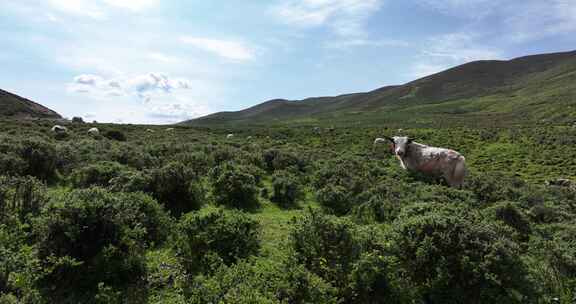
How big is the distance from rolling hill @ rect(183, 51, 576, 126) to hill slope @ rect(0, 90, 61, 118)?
64448mm

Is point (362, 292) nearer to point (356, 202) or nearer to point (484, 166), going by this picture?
point (356, 202)

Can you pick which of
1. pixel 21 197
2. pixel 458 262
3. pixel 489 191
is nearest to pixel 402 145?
pixel 489 191

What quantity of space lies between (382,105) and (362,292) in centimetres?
15900

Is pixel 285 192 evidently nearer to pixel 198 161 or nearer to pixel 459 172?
pixel 198 161

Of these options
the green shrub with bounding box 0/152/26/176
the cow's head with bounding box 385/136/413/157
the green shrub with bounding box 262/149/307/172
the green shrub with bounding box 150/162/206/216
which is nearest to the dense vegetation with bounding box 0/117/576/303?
the green shrub with bounding box 150/162/206/216

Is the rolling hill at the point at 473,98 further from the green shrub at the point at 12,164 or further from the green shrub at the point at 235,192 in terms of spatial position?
the green shrub at the point at 12,164

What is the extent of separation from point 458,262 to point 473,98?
147400 mm

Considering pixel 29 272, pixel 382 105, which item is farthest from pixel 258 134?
pixel 382 105

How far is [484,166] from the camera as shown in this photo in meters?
29.0

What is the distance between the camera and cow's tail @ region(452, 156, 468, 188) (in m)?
15.8

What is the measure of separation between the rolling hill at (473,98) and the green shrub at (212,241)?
73.8m

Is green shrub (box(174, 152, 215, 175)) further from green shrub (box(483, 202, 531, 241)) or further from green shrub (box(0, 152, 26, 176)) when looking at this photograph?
A: green shrub (box(483, 202, 531, 241))

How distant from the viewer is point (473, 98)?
132 meters

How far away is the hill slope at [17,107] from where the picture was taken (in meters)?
64.5
